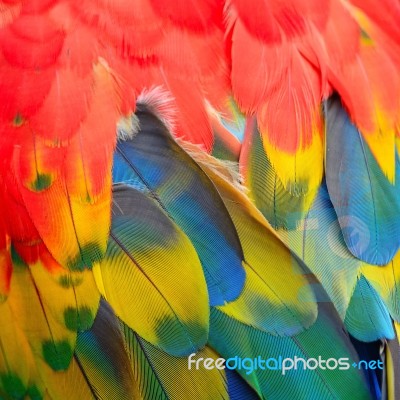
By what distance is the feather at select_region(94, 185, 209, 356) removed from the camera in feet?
3.90

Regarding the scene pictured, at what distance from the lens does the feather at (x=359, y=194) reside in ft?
3.92

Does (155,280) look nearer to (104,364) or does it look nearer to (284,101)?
(104,364)

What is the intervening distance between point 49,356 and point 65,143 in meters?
0.31

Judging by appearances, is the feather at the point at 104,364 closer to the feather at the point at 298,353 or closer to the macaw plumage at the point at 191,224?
the macaw plumage at the point at 191,224

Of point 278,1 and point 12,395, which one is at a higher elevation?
point 278,1

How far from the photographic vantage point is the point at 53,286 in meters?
1.20

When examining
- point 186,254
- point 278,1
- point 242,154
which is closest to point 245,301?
point 186,254

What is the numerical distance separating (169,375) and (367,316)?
293 millimetres

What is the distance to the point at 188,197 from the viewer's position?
1.20m

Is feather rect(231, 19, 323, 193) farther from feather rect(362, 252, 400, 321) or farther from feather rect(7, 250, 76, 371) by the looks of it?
feather rect(7, 250, 76, 371)

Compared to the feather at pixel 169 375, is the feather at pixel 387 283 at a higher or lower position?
higher


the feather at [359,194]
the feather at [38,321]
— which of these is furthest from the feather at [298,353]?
the feather at [38,321]

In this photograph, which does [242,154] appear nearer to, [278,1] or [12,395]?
[278,1]

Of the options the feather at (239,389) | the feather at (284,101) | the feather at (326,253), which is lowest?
the feather at (239,389)
